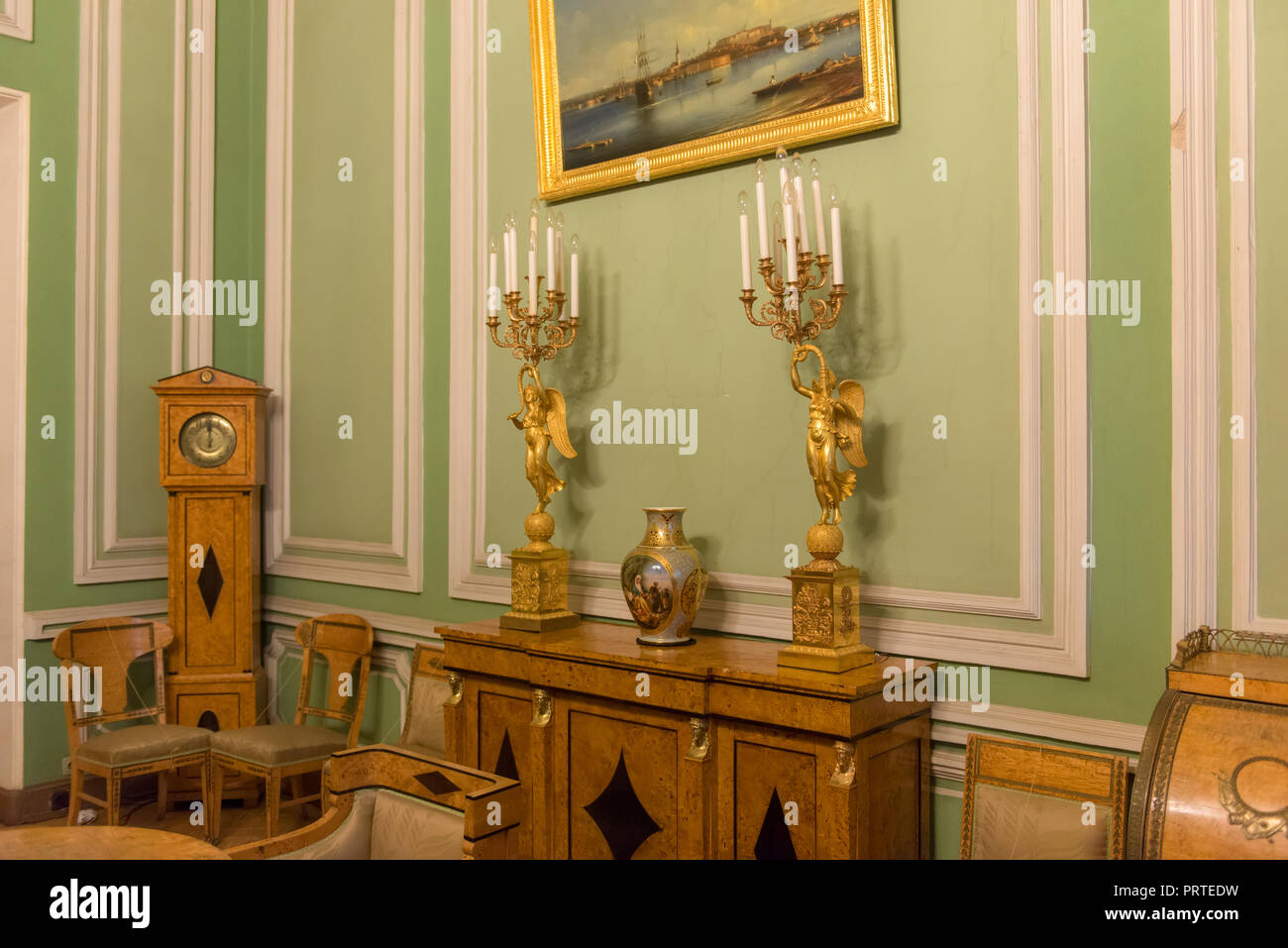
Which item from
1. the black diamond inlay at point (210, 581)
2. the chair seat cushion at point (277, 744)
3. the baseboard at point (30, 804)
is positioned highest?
the black diamond inlay at point (210, 581)

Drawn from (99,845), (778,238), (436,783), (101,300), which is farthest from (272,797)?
(778,238)

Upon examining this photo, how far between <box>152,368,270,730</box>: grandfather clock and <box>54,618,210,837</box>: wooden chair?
0.13 meters

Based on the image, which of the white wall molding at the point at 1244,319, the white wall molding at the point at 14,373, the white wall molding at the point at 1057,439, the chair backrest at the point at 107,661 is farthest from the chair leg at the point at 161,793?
the white wall molding at the point at 1244,319

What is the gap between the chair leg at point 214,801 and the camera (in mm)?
4715

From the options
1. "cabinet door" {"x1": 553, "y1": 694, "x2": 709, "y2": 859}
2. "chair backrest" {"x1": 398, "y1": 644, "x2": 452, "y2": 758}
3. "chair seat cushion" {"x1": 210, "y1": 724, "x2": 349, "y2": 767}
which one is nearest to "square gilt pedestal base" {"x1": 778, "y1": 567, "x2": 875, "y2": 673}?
"cabinet door" {"x1": 553, "y1": 694, "x2": 709, "y2": 859}

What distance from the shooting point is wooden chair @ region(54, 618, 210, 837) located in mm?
4520

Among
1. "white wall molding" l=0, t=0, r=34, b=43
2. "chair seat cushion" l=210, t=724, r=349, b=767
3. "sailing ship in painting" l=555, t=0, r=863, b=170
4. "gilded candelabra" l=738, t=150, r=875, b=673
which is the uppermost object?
"white wall molding" l=0, t=0, r=34, b=43

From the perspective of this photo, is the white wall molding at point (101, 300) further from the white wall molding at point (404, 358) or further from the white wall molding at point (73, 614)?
the white wall molding at point (404, 358)

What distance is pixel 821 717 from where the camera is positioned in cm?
290

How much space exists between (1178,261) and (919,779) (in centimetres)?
165

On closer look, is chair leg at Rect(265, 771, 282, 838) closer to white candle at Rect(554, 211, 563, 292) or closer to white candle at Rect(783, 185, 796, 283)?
white candle at Rect(554, 211, 563, 292)

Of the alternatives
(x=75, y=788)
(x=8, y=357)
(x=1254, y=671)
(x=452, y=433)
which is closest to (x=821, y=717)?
(x=1254, y=671)
